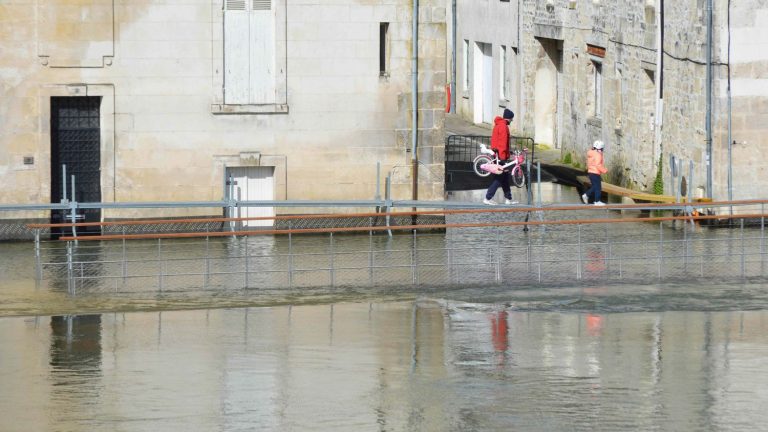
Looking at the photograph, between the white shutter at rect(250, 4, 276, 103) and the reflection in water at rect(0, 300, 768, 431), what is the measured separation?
7758 millimetres

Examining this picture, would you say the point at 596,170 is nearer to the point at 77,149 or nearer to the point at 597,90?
the point at 597,90

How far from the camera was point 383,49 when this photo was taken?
2673 centimetres

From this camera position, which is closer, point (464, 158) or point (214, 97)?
point (214, 97)

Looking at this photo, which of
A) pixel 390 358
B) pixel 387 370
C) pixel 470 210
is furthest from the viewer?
pixel 470 210

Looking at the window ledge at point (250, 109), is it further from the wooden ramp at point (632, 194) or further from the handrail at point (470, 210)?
the wooden ramp at point (632, 194)

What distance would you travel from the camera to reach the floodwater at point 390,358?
551 inches

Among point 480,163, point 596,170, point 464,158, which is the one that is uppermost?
point 464,158

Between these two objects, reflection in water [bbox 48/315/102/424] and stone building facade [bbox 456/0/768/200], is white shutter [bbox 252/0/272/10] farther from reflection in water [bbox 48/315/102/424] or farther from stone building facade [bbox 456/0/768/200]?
reflection in water [bbox 48/315/102/424]

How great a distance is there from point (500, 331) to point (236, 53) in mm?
9950

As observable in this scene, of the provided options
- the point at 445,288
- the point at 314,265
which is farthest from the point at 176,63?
the point at 445,288

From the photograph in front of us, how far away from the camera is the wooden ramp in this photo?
28.6 m

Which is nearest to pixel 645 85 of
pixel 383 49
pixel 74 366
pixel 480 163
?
pixel 480 163

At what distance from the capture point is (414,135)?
2670 centimetres

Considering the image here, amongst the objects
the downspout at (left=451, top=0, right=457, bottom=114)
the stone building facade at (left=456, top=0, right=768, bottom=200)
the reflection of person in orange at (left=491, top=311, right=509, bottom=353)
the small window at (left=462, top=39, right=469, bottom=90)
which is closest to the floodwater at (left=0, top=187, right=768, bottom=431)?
the reflection of person in orange at (left=491, top=311, right=509, bottom=353)
